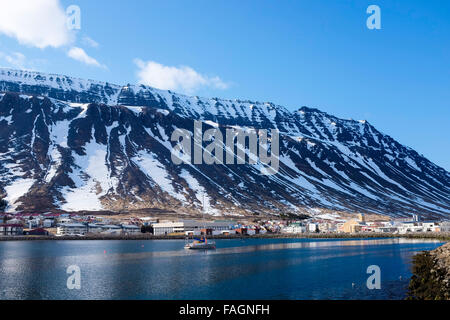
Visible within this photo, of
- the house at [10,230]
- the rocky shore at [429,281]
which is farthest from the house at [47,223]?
the rocky shore at [429,281]

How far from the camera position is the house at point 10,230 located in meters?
161

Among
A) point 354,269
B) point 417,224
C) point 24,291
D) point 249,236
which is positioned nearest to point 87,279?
point 24,291

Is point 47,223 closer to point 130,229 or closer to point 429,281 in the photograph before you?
point 130,229

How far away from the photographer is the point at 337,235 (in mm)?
178500

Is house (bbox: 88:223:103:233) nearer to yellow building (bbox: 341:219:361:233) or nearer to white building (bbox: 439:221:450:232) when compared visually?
yellow building (bbox: 341:219:361:233)

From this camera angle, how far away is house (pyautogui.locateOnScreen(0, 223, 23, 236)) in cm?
16075

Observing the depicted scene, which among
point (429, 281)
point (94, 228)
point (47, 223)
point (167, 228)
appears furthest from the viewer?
point (167, 228)

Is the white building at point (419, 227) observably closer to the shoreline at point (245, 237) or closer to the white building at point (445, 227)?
the white building at point (445, 227)

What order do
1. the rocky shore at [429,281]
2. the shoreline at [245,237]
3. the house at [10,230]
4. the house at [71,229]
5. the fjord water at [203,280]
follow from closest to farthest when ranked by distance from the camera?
the rocky shore at [429,281]
the fjord water at [203,280]
the shoreline at [245,237]
the house at [10,230]
the house at [71,229]

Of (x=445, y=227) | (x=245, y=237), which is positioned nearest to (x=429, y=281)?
(x=245, y=237)

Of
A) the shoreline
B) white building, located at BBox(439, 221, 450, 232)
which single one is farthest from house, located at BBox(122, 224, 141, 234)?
white building, located at BBox(439, 221, 450, 232)

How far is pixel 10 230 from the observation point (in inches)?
6358
